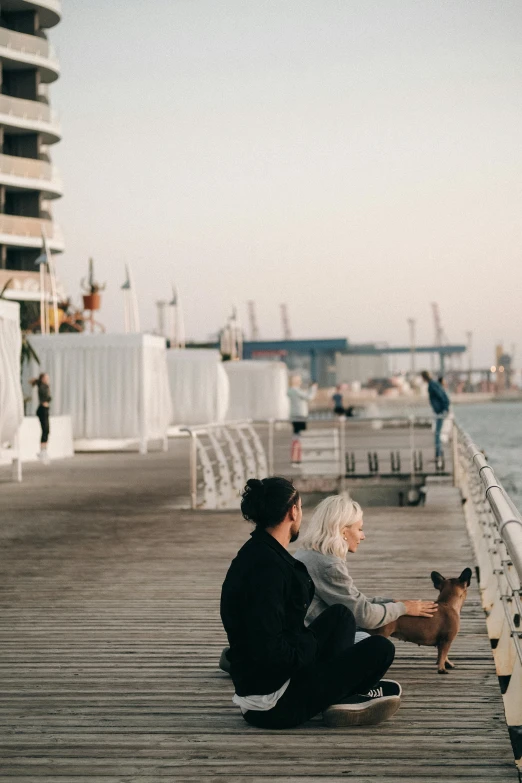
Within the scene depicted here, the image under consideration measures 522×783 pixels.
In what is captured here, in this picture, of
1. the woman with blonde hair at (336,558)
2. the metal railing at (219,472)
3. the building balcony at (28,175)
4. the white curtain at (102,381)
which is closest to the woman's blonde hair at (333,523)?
the woman with blonde hair at (336,558)

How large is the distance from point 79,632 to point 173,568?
2.96m

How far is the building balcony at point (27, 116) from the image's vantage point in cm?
6050

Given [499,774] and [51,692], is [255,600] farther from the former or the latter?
[51,692]

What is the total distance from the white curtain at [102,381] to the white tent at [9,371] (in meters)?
9.33

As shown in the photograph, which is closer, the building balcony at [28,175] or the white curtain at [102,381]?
the white curtain at [102,381]

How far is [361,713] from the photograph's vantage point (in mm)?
5125

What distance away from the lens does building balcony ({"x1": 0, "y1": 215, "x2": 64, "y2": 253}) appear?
60281 mm

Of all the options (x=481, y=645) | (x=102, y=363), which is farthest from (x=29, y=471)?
(x=481, y=645)

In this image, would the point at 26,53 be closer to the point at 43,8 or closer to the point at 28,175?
the point at 43,8

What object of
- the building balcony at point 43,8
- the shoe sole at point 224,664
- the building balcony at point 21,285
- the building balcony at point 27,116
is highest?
the building balcony at point 43,8

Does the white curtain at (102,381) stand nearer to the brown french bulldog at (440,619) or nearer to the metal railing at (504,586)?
the metal railing at (504,586)

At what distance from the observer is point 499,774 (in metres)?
4.46

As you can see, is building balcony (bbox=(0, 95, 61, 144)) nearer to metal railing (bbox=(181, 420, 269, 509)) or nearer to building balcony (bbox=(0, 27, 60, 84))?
building balcony (bbox=(0, 27, 60, 84))

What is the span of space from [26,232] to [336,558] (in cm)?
5821
